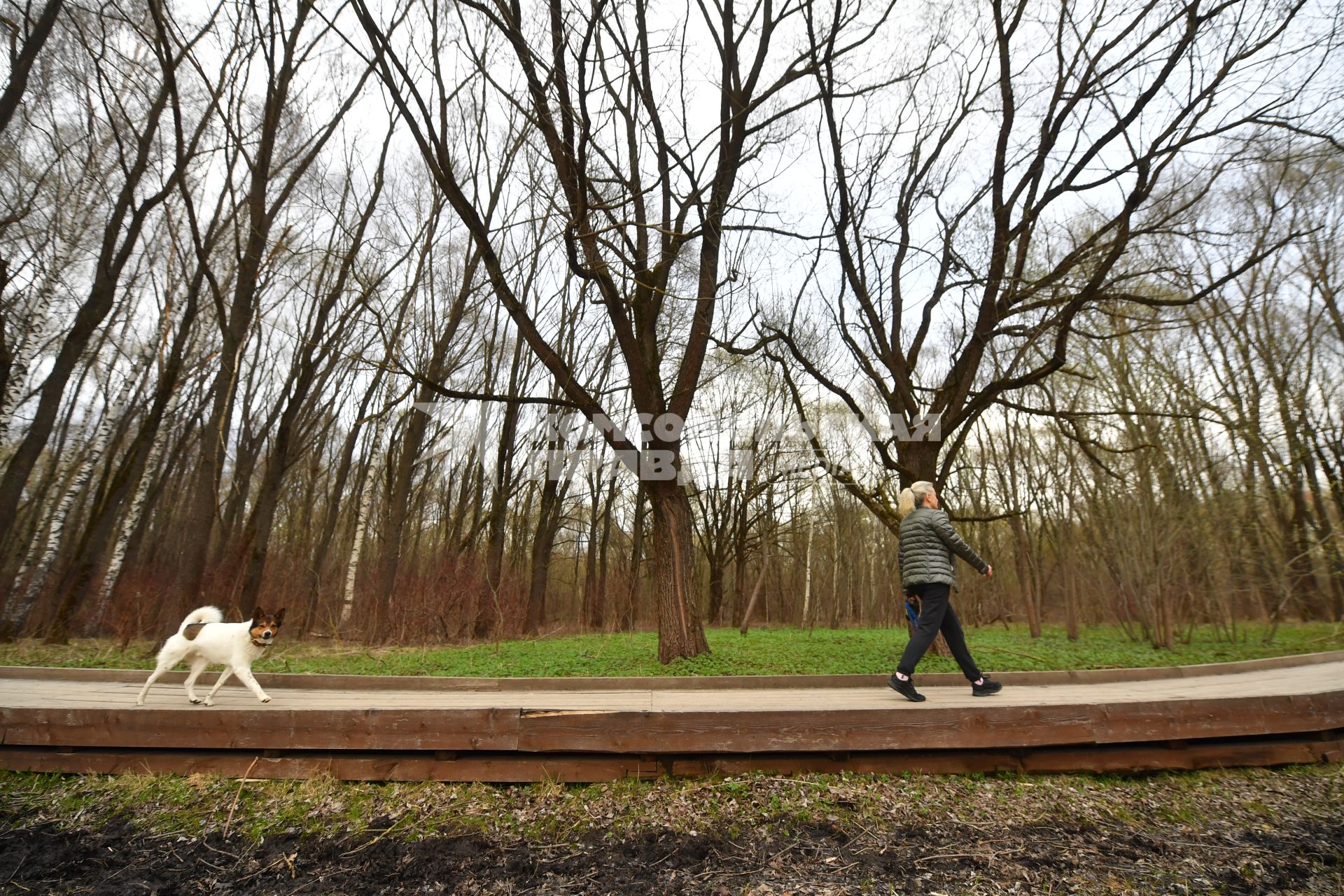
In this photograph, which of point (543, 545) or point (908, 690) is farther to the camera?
point (543, 545)

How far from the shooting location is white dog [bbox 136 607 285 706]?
5.24 metres

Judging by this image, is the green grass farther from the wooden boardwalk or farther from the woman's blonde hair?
the wooden boardwalk

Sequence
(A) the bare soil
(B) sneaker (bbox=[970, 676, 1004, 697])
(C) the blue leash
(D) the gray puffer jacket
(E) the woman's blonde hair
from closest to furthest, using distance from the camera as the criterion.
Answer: (A) the bare soil, (D) the gray puffer jacket, (B) sneaker (bbox=[970, 676, 1004, 697]), (E) the woman's blonde hair, (C) the blue leash

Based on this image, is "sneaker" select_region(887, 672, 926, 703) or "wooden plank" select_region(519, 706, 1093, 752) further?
"sneaker" select_region(887, 672, 926, 703)

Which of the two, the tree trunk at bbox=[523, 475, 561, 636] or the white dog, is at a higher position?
the tree trunk at bbox=[523, 475, 561, 636]

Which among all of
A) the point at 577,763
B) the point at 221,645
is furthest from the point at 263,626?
the point at 577,763

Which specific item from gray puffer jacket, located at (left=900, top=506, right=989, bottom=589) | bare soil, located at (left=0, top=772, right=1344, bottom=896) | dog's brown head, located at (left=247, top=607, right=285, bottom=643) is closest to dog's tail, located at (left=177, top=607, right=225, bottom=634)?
dog's brown head, located at (left=247, top=607, right=285, bottom=643)

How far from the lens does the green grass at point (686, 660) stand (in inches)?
346

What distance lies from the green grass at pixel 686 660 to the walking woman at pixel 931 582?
8.79 ft

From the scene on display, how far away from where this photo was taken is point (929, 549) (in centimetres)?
602

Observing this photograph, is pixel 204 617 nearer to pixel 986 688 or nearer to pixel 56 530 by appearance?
pixel 986 688

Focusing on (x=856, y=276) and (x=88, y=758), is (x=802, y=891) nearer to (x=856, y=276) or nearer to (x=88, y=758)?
(x=88, y=758)

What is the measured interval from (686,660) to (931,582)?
3.95 m

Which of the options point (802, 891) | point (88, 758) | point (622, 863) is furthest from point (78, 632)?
point (802, 891)
